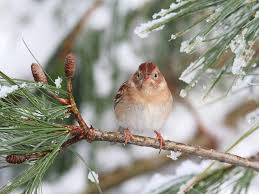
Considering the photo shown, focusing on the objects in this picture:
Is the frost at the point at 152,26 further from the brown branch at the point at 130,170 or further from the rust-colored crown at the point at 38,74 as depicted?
the brown branch at the point at 130,170

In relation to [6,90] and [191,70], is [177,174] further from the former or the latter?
[6,90]

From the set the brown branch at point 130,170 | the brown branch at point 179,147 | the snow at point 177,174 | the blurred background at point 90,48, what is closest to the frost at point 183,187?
the snow at point 177,174

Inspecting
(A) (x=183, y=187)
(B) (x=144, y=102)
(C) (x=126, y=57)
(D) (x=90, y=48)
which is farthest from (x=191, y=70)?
(C) (x=126, y=57)

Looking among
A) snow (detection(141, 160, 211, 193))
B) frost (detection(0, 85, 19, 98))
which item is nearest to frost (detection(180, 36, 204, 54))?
frost (detection(0, 85, 19, 98))

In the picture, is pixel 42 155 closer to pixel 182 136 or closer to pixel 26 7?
pixel 26 7

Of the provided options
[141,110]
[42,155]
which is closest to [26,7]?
[141,110]
